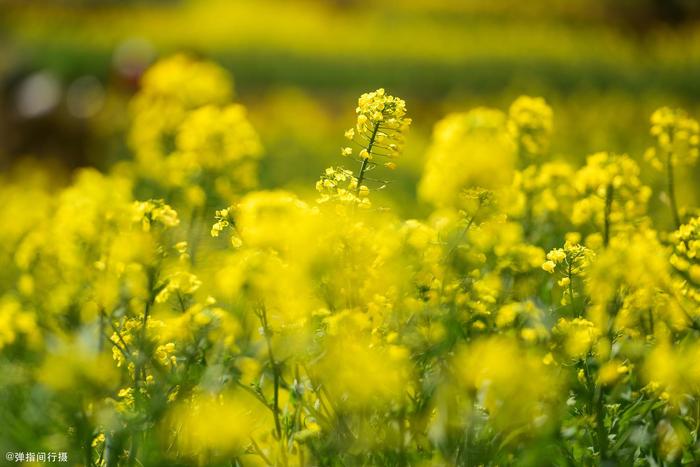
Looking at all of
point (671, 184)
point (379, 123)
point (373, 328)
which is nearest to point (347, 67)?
point (671, 184)

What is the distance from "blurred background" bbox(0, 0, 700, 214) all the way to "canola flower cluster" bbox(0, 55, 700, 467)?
3281mm

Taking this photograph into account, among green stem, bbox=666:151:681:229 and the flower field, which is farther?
green stem, bbox=666:151:681:229

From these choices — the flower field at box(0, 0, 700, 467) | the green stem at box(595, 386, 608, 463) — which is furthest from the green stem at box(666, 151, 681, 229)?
the green stem at box(595, 386, 608, 463)

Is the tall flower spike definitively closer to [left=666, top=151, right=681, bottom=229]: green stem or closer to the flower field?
the flower field

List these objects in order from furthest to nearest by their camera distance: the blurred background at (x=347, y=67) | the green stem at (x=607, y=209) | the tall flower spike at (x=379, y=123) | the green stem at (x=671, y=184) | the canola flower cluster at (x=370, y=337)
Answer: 1. the blurred background at (x=347, y=67)
2. the green stem at (x=671, y=184)
3. the green stem at (x=607, y=209)
4. the tall flower spike at (x=379, y=123)
5. the canola flower cluster at (x=370, y=337)

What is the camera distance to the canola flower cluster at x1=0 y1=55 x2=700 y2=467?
175cm

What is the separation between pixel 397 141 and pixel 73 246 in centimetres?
76

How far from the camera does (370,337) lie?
5.92ft

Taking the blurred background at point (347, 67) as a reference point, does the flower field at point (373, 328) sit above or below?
below

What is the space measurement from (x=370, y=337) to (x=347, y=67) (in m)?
7.70

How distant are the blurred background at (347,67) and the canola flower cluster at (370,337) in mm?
3281

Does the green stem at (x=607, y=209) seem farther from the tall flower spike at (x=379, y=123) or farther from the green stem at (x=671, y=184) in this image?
the tall flower spike at (x=379, y=123)

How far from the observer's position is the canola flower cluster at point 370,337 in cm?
175

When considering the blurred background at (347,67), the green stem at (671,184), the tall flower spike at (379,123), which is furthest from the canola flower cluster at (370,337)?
the blurred background at (347,67)
